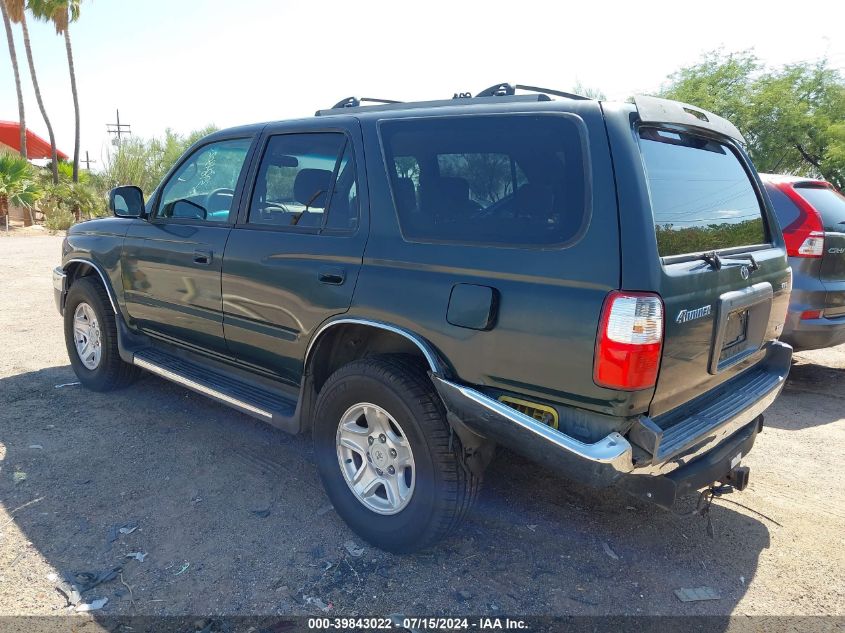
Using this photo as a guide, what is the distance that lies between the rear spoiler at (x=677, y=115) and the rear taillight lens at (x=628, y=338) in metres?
0.78

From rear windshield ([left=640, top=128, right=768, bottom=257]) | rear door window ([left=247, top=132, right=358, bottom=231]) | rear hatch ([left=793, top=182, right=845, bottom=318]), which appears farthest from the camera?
rear hatch ([left=793, top=182, right=845, bottom=318])

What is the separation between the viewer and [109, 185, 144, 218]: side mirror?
442 centimetres

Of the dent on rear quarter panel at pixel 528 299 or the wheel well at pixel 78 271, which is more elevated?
the dent on rear quarter panel at pixel 528 299

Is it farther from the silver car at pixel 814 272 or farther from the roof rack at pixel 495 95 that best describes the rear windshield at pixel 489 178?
the silver car at pixel 814 272

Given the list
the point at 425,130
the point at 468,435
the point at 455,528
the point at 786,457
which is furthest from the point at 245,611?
the point at 786,457

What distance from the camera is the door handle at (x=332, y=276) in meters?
3.07

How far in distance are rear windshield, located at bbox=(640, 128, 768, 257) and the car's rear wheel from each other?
119cm

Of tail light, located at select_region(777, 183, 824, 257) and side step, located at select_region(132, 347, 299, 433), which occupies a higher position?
tail light, located at select_region(777, 183, 824, 257)

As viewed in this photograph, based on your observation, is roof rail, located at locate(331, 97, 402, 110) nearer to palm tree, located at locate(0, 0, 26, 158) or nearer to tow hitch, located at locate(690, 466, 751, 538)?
tow hitch, located at locate(690, 466, 751, 538)

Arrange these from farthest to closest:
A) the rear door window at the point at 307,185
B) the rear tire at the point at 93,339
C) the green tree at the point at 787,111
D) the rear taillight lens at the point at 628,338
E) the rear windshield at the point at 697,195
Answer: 1. the green tree at the point at 787,111
2. the rear tire at the point at 93,339
3. the rear door window at the point at 307,185
4. the rear windshield at the point at 697,195
5. the rear taillight lens at the point at 628,338

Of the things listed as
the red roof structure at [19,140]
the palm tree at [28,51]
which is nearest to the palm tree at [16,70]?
the palm tree at [28,51]

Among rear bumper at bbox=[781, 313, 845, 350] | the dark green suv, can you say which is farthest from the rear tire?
rear bumper at bbox=[781, 313, 845, 350]

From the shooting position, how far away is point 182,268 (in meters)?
4.02

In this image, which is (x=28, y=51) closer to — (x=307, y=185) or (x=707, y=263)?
(x=307, y=185)
